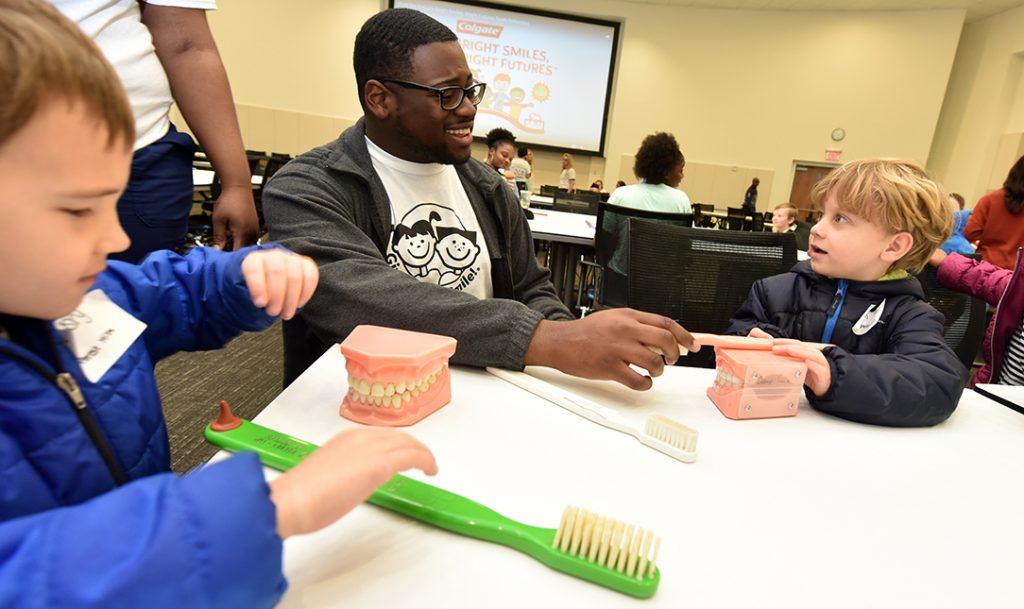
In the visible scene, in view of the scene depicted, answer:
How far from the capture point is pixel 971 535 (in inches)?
25.5

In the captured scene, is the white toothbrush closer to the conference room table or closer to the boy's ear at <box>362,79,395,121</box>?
the conference room table

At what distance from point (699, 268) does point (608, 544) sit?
1274 mm

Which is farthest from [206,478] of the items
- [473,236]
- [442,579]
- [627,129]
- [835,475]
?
[627,129]

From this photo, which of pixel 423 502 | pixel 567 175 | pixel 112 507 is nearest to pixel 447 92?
pixel 423 502

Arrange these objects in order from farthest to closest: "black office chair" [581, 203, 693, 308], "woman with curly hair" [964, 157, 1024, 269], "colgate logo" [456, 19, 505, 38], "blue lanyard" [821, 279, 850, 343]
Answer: "colgate logo" [456, 19, 505, 38]
"woman with curly hair" [964, 157, 1024, 269]
"black office chair" [581, 203, 693, 308]
"blue lanyard" [821, 279, 850, 343]

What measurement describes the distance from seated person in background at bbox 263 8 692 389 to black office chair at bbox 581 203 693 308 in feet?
3.97

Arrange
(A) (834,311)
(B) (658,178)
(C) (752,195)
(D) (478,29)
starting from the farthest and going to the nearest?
(C) (752,195), (D) (478,29), (B) (658,178), (A) (834,311)

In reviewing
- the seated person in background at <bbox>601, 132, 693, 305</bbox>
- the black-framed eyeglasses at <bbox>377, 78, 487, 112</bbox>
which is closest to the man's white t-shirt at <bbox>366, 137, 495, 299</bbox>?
the black-framed eyeglasses at <bbox>377, 78, 487, 112</bbox>

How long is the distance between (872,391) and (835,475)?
0.77 ft

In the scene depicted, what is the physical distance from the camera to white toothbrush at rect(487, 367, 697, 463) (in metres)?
0.75

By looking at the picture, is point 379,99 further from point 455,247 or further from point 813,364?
point 813,364

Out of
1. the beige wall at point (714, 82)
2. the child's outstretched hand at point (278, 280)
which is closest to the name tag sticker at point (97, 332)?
the child's outstretched hand at point (278, 280)

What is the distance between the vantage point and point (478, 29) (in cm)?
942

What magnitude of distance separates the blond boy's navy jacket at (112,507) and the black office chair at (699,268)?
131 cm
